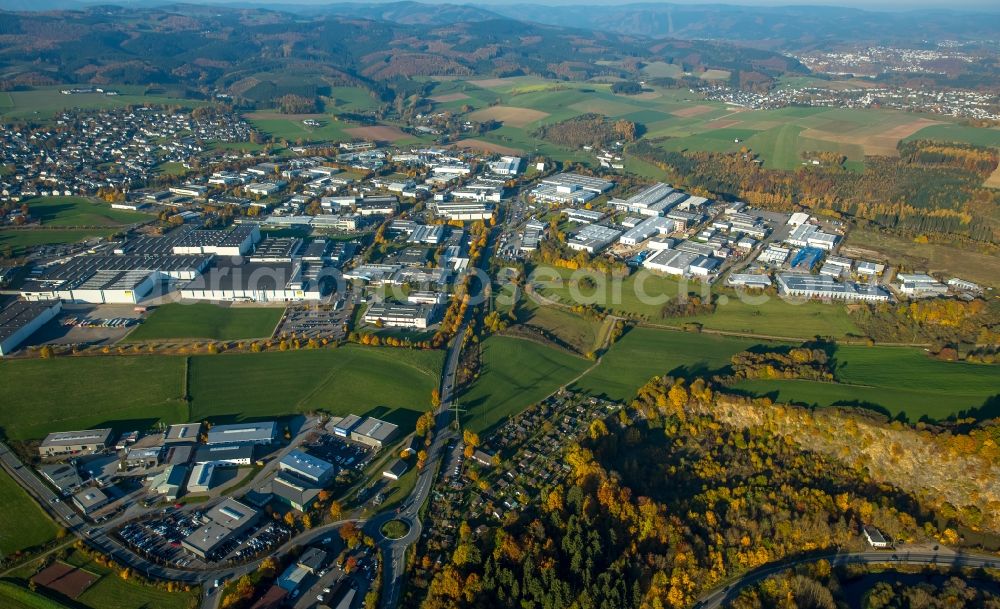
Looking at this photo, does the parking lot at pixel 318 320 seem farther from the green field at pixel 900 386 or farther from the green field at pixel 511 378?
the green field at pixel 900 386

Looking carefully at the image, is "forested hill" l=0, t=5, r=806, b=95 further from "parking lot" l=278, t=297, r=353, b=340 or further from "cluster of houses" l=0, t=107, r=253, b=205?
"parking lot" l=278, t=297, r=353, b=340

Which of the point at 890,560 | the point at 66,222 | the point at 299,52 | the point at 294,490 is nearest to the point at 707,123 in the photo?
the point at 890,560

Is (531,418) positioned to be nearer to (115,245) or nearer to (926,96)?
(115,245)

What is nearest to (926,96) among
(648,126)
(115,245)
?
(648,126)

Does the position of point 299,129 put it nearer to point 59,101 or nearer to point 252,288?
point 59,101

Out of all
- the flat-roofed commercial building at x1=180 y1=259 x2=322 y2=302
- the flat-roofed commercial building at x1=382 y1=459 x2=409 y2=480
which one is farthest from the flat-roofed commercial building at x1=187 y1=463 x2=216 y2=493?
the flat-roofed commercial building at x1=180 y1=259 x2=322 y2=302

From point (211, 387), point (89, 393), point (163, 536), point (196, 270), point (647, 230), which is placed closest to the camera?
point (163, 536)
